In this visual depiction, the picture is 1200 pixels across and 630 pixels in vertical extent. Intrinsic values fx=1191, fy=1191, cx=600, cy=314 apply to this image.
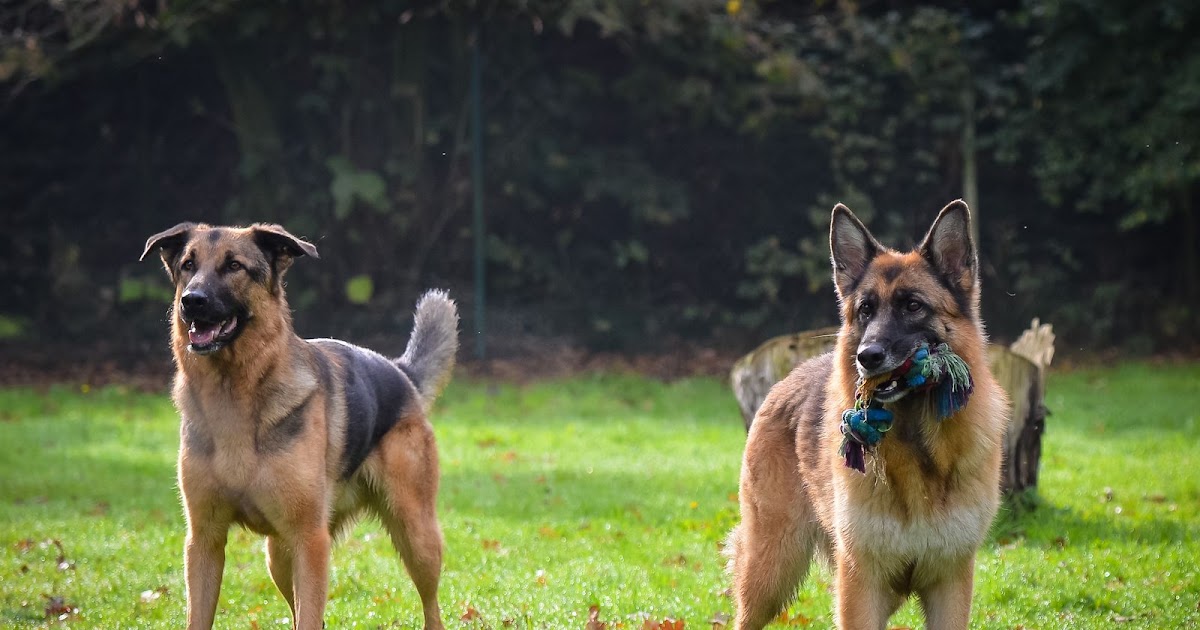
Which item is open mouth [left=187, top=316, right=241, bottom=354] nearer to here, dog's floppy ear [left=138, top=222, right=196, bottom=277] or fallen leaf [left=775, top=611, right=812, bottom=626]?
dog's floppy ear [left=138, top=222, right=196, bottom=277]

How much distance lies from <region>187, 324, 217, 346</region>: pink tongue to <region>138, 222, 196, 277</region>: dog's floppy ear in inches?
18.9

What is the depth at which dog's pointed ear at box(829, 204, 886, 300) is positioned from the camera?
190 inches

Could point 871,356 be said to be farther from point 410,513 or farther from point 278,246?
point 278,246

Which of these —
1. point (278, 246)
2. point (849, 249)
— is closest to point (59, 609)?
point (278, 246)

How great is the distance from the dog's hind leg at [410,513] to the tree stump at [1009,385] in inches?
109

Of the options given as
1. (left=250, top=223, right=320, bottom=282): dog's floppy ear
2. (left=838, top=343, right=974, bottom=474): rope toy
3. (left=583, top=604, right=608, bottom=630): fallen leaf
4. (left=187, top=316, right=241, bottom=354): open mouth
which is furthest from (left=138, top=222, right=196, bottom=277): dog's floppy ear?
(left=838, top=343, right=974, bottom=474): rope toy

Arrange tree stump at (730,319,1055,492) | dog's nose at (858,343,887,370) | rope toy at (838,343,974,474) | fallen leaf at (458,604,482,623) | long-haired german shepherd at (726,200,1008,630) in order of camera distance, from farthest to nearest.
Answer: tree stump at (730,319,1055,492)
fallen leaf at (458,604,482,623)
long-haired german shepherd at (726,200,1008,630)
rope toy at (838,343,974,474)
dog's nose at (858,343,887,370)

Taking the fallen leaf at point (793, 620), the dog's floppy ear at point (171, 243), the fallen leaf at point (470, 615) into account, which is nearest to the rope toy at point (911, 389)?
the fallen leaf at point (793, 620)

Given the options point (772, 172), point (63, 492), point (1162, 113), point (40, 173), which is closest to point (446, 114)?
point (772, 172)

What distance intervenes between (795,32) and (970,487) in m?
13.0

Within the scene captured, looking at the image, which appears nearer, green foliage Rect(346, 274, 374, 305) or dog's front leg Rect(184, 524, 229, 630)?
dog's front leg Rect(184, 524, 229, 630)

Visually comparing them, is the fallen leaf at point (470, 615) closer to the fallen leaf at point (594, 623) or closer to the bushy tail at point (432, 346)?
the fallen leaf at point (594, 623)

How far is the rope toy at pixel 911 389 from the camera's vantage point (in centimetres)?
441

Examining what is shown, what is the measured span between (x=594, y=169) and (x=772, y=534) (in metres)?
11.9
